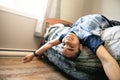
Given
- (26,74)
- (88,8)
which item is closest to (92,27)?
(26,74)

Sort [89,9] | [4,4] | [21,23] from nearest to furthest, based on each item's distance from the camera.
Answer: [4,4]
[21,23]
[89,9]

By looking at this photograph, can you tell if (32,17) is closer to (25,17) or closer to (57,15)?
(25,17)

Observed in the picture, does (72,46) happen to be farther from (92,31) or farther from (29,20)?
(29,20)

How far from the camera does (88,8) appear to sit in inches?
115

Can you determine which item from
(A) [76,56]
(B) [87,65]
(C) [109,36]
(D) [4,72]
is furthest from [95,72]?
(D) [4,72]

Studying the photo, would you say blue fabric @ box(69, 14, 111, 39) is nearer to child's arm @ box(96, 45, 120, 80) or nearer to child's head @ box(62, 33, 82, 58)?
child's head @ box(62, 33, 82, 58)

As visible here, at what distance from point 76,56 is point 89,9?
184 cm

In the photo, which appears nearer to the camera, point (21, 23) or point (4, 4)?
point (4, 4)

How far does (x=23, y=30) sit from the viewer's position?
2029 millimetres

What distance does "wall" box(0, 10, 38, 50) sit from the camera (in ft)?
6.03

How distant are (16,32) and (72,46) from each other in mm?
1002

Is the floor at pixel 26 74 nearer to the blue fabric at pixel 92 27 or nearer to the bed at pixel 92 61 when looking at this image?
the bed at pixel 92 61

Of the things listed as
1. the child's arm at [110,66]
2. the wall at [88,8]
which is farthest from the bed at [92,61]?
the wall at [88,8]

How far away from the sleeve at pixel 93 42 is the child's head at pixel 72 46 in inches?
2.3
